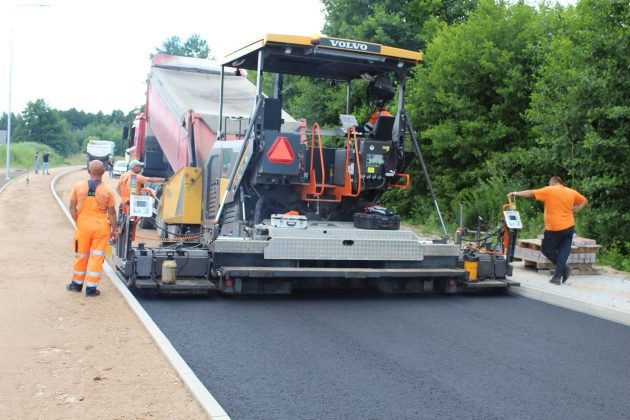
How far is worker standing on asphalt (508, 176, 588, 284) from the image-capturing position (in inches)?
407

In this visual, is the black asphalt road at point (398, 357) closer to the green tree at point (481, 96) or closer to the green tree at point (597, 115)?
the green tree at point (597, 115)

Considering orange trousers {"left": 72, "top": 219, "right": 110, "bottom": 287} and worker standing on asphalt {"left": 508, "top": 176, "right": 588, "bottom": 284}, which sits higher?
worker standing on asphalt {"left": 508, "top": 176, "right": 588, "bottom": 284}

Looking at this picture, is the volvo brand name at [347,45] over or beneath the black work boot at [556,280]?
over

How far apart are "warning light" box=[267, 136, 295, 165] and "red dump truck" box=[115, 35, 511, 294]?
1 cm

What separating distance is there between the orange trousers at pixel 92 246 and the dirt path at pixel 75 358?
0.29 m

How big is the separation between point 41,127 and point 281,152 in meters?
82.8

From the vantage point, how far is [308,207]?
31.6 feet

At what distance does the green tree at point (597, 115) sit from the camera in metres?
12.2

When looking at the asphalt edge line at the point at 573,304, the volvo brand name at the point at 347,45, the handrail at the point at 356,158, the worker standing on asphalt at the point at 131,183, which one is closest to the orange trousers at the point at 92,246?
the handrail at the point at 356,158

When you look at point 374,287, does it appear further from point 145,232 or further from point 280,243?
point 145,232

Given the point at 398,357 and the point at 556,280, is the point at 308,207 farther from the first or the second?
the point at 556,280

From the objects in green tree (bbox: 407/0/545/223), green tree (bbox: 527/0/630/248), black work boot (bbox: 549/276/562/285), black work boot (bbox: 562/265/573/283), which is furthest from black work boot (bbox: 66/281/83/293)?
green tree (bbox: 407/0/545/223)

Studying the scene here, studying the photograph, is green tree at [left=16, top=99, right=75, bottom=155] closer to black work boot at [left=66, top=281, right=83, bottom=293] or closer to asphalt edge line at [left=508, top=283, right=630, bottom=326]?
black work boot at [left=66, top=281, right=83, bottom=293]

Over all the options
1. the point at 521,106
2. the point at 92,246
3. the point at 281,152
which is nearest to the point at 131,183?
the point at 92,246
